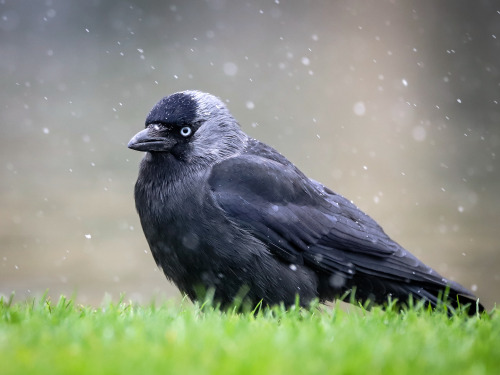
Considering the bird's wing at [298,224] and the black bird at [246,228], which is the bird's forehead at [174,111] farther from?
the bird's wing at [298,224]

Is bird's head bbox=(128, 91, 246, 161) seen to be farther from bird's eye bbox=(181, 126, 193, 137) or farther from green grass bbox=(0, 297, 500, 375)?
green grass bbox=(0, 297, 500, 375)

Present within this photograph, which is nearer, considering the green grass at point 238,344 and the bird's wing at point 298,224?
the green grass at point 238,344

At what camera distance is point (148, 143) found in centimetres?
461

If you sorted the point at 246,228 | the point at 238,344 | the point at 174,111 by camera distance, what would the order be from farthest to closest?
the point at 174,111
the point at 246,228
the point at 238,344

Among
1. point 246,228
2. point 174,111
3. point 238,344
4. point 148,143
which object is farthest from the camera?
point 174,111

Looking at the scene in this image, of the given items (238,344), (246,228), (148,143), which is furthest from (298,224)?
(238,344)

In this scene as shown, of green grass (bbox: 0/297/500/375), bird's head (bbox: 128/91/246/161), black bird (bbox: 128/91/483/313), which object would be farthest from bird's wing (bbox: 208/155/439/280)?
green grass (bbox: 0/297/500/375)

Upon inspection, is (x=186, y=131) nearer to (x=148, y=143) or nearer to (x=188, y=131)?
(x=188, y=131)

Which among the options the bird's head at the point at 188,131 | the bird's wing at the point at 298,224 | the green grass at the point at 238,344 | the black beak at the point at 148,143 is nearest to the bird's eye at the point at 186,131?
the bird's head at the point at 188,131

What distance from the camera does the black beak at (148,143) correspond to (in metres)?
4.57

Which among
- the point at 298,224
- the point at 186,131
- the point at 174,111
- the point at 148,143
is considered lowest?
the point at 298,224

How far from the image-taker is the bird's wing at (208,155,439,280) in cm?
452

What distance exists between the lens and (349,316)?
3357mm

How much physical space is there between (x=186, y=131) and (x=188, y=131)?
0.6 inches
